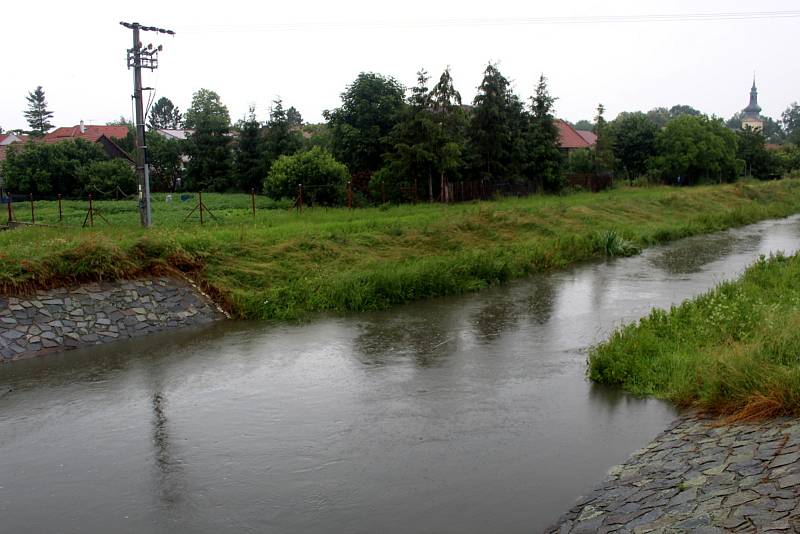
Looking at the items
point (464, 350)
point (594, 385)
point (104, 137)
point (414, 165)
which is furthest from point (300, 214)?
point (104, 137)

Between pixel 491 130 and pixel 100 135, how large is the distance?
101 ft

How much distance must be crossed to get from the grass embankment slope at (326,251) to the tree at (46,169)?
9342mm

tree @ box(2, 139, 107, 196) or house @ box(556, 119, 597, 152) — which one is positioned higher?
house @ box(556, 119, 597, 152)

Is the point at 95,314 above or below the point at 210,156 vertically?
below

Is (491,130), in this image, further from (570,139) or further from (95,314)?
(570,139)

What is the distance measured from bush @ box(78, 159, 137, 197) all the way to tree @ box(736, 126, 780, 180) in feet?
154

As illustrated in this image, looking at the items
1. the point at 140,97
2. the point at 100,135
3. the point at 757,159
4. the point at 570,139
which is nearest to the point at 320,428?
the point at 140,97

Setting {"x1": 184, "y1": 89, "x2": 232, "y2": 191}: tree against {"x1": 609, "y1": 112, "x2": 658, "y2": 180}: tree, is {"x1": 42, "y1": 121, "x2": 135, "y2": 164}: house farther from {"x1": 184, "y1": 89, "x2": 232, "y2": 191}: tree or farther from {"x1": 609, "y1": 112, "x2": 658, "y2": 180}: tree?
{"x1": 609, "y1": 112, "x2": 658, "y2": 180}: tree

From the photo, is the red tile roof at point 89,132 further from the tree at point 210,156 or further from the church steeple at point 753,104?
the church steeple at point 753,104

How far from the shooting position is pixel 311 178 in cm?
2783

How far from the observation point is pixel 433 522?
258 inches

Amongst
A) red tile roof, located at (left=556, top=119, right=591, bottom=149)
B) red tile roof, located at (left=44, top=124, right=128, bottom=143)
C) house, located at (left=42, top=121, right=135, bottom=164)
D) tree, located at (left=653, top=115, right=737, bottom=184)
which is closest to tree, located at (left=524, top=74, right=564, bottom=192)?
tree, located at (left=653, top=115, right=737, bottom=184)

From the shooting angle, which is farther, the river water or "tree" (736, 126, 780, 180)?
"tree" (736, 126, 780, 180)

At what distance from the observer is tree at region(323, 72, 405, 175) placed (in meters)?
33.6
